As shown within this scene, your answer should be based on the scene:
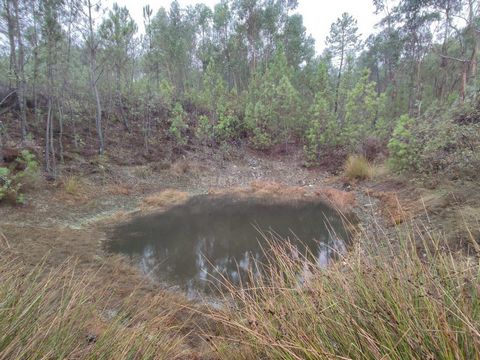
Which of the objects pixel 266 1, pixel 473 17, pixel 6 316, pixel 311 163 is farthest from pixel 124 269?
pixel 266 1

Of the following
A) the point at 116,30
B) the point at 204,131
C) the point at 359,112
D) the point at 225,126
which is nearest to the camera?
the point at 116,30

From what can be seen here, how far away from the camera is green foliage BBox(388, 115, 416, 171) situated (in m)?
7.00

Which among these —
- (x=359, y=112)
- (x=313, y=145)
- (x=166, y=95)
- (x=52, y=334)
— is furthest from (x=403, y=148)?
(x=166, y=95)

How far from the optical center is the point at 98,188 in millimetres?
8023

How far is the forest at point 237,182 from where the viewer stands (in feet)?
4.25

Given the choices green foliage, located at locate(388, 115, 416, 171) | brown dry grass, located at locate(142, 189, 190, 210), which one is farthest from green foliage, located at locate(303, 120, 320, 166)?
brown dry grass, located at locate(142, 189, 190, 210)

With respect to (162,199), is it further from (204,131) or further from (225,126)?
(225,126)

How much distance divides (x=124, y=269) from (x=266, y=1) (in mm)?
20565

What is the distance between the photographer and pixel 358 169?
31.6ft

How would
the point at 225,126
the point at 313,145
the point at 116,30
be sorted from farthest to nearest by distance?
the point at 225,126, the point at 313,145, the point at 116,30

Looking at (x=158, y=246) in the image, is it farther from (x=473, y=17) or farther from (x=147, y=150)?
(x=473, y=17)

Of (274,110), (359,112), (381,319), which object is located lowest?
(381,319)

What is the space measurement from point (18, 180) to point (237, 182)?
284 inches

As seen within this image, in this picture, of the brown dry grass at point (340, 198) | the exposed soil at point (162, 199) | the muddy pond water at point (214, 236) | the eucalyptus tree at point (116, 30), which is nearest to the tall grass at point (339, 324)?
the exposed soil at point (162, 199)
